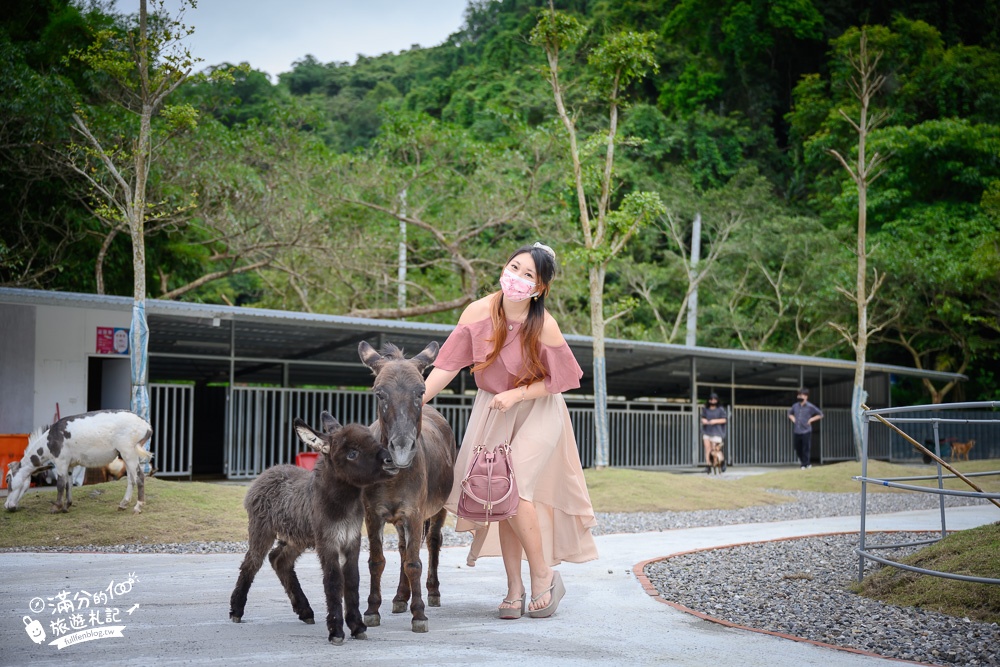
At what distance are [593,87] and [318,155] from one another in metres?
9.50

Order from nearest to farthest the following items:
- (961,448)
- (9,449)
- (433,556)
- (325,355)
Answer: (433,556) < (9,449) < (325,355) < (961,448)

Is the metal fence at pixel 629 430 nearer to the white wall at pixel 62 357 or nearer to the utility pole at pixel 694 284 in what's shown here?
the white wall at pixel 62 357

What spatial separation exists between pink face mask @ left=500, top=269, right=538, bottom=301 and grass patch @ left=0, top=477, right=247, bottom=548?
5798 mm

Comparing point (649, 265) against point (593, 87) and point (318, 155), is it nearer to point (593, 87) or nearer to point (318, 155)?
point (318, 155)

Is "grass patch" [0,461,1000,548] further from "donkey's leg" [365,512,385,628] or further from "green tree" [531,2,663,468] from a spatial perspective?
"donkey's leg" [365,512,385,628]

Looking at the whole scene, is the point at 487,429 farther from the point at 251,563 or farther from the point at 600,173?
the point at 600,173

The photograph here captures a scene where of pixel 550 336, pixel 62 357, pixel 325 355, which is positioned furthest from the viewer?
pixel 325 355

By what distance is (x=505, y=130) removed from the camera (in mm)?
36156

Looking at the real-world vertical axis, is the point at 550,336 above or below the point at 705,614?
above

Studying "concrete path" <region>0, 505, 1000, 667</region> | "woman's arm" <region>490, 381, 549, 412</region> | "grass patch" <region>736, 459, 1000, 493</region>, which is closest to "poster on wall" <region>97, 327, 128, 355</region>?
"concrete path" <region>0, 505, 1000, 667</region>

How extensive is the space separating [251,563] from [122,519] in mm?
5699

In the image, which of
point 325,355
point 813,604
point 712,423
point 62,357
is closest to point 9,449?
point 62,357

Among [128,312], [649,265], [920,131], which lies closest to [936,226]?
[920,131]

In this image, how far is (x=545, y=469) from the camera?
5.54 metres
